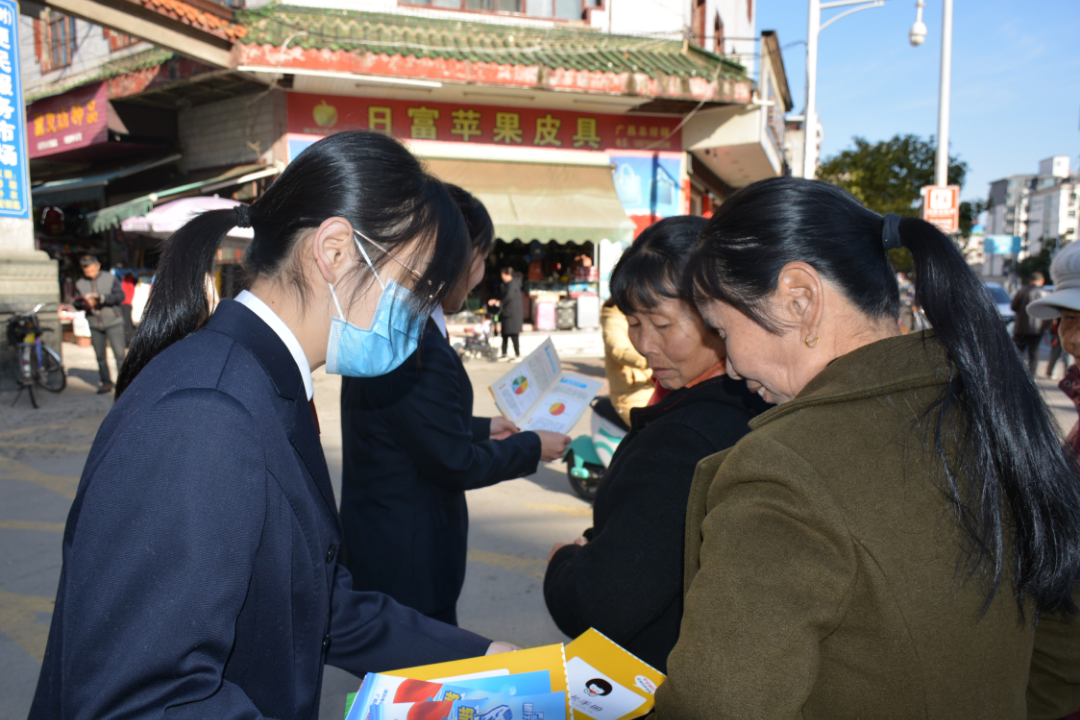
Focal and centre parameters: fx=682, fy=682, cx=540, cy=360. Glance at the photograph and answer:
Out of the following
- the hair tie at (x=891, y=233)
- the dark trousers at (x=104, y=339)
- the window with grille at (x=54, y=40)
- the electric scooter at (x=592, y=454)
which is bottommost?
the electric scooter at (x=592, y=454)

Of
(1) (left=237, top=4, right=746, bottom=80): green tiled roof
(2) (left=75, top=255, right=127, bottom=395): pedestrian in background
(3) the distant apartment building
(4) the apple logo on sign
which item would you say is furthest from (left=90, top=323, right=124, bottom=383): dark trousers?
(3) the distant apartment building

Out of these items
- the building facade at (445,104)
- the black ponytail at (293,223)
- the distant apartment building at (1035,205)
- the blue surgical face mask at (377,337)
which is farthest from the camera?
the distant apartment building at (1035,205)

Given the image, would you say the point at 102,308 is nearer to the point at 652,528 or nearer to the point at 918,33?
the point at 652,528

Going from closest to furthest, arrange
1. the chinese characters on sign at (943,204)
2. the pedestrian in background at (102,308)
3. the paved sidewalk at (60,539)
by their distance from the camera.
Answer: the paved sidewalk at (60,539)
the pedestrian in background at (102,308)
the chinese characters on sign at (943,204)

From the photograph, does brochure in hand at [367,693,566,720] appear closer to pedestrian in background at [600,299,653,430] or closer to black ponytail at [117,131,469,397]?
black ponytail at [117,131,469,397]

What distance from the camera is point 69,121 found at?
12188 millimetres

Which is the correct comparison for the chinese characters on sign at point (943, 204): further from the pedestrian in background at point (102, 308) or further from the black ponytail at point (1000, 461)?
the pedestrian in background at point (102, 308)

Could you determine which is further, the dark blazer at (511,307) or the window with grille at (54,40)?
the window with grille at (54,40)

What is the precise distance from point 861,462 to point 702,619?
0.29 metres

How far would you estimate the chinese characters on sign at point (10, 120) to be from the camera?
7309 millimetres

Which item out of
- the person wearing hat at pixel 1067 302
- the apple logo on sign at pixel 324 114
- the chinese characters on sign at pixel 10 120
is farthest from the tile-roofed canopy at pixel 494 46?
the person wearing hat at pixel 1067 302

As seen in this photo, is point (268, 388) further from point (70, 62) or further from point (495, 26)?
point (70, 62)

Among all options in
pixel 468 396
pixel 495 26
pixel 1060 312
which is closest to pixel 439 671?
pixel 468 396

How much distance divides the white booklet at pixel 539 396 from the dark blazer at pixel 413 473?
1.96 ft
